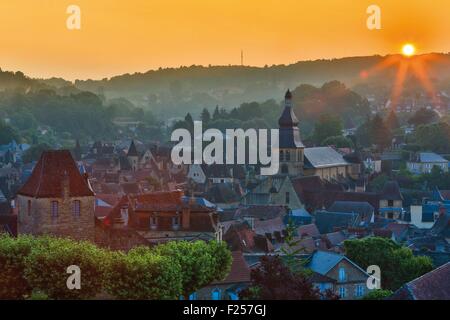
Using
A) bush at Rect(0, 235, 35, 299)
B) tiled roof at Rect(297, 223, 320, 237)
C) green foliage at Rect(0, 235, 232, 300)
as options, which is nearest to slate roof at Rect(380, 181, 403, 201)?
tiled roof at Rect(297, 223, 320, 237)

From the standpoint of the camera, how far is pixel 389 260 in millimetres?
45062

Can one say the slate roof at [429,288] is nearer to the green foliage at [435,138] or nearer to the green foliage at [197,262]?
the green foliage at [197,262]

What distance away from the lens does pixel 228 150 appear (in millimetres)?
114500

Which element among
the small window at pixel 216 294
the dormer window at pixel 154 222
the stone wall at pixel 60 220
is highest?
the stone wall at pixel 60 220

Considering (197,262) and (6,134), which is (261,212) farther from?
(6,134)

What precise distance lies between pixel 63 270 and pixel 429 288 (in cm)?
1273

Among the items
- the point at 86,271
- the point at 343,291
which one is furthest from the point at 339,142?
the point at 86,271

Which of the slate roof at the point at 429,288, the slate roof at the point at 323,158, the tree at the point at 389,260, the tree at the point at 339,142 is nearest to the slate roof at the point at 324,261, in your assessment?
the tree at the point at 389,260

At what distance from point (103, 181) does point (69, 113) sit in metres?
102

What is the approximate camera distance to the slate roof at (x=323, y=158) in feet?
295

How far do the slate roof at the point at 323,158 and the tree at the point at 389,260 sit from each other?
42.7m

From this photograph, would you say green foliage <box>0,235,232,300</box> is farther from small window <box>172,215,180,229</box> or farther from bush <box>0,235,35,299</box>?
small window <box>172,215,180,229</box>

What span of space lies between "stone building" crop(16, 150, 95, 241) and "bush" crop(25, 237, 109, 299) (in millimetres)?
4317
